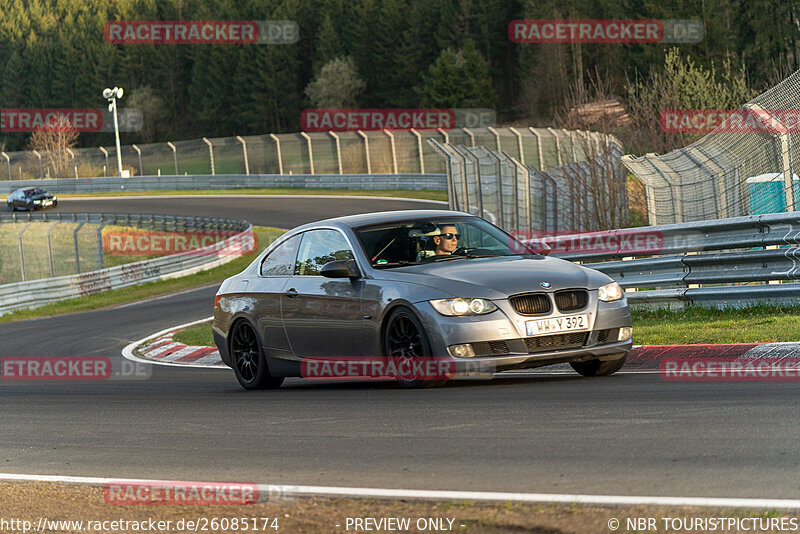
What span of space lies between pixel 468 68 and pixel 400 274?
93190 millimetres

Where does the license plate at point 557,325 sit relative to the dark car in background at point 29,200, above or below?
below

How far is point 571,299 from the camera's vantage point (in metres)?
8.70

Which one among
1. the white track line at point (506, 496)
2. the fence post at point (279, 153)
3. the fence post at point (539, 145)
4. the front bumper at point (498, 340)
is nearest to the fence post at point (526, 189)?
the front bumper at point (498, 340)

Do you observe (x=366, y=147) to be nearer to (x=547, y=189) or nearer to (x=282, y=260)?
(x=547, y=189)

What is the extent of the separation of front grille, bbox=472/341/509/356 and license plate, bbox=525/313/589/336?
0.21m

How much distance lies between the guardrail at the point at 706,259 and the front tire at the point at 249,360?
458 cm

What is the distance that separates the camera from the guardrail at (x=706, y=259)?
11.7 m

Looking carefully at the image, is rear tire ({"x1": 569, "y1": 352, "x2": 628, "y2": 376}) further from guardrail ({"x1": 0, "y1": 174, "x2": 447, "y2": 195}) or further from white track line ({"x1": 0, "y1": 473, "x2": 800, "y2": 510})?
guardrail ({"x1": 0, "y1": 174, "x2": 447, "y2": 195})

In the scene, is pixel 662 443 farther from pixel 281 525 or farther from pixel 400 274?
pixel 400 274

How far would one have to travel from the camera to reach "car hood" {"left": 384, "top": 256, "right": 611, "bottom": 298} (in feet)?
28.1

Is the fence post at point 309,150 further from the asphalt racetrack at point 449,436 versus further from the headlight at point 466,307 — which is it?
the headlight at point 466,307

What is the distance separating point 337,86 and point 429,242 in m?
106

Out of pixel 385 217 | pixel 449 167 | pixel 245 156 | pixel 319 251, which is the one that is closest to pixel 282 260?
pixel 319 251

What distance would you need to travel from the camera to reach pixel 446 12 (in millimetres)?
112250
